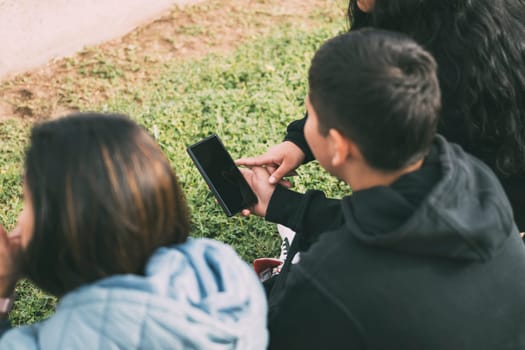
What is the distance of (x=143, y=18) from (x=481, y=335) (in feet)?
13.1

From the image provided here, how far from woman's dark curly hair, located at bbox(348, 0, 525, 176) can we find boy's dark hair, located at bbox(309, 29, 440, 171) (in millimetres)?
633

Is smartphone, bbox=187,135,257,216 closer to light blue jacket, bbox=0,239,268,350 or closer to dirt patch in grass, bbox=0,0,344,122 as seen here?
light blue jacket, bbox=0,239,268,350

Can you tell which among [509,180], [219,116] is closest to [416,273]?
[509,180]

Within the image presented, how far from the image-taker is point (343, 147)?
1.62 meters

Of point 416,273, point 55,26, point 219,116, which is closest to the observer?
point 416,273

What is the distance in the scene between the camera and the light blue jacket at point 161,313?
1312 millimetres

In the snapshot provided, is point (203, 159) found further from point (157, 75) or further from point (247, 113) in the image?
point (157, 75)

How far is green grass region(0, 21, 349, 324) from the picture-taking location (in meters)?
3.07

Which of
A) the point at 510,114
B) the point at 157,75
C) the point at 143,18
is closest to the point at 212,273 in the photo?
the point at 510,114

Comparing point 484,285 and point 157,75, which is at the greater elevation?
point 157,75

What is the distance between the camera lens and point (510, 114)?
2.20 m

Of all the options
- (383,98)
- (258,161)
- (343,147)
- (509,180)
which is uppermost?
(383,98)

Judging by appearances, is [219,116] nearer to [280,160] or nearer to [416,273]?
[280,160]

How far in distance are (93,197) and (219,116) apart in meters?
2.47
